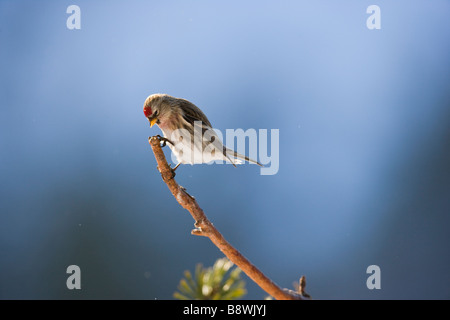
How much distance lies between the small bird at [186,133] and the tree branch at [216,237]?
0.36 meters

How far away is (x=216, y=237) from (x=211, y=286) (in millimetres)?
218

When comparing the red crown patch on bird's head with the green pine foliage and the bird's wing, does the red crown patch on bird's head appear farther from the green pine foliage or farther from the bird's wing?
the green pine foliage

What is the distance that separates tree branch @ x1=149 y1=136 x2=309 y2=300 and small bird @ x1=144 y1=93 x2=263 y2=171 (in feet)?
1.17

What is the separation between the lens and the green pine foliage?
0.82m

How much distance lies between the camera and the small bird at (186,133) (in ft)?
5.19

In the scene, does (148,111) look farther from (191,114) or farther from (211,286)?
(211,286)

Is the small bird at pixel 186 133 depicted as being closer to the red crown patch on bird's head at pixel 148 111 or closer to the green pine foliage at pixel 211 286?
the red crown patch on bird's head at pixel 148 111

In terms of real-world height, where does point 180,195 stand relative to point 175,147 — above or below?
below

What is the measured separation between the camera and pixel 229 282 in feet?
2.74

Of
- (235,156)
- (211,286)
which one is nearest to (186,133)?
(235,156)
